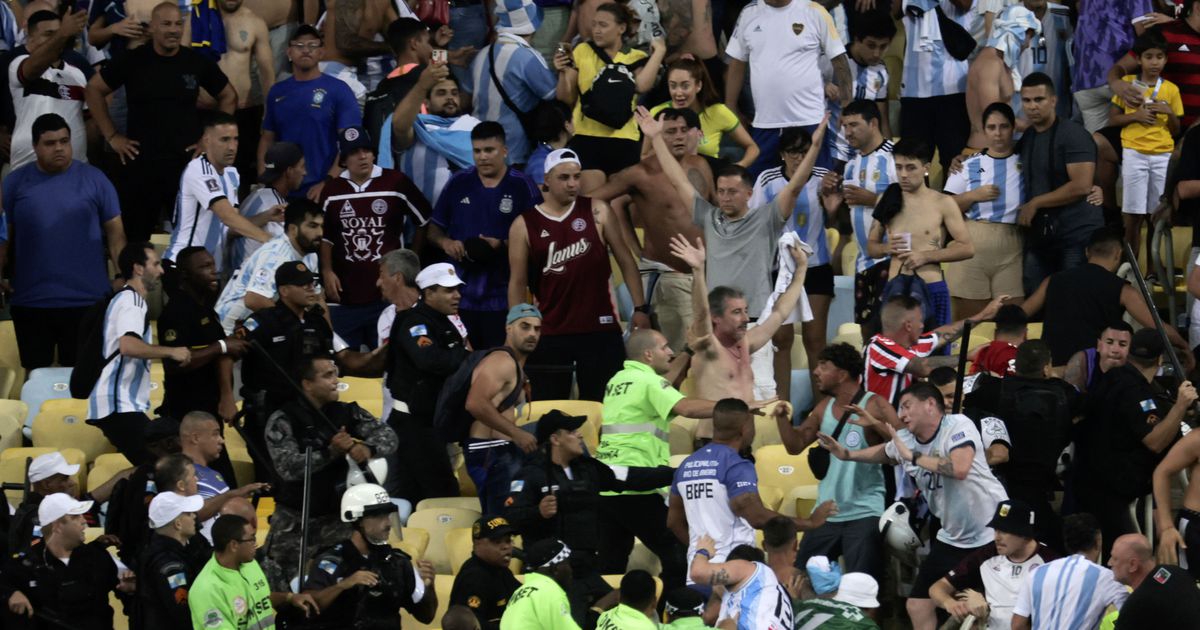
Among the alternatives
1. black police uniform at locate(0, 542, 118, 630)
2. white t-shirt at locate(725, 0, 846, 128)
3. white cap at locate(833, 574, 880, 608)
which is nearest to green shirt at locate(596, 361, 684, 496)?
white cap at locate(833, 574, 880, 608)

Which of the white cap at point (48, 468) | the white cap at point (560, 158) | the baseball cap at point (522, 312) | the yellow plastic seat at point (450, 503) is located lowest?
the yellow plastic seat at point (450, 503)

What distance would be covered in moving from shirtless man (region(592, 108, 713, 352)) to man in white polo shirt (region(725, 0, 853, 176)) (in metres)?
1.00

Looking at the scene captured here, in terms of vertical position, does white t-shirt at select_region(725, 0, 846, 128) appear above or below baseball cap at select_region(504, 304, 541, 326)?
above

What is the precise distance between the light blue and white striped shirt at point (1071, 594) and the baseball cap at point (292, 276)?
426 cm

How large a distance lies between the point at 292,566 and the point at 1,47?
18.4ft

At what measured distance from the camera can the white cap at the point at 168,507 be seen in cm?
1123

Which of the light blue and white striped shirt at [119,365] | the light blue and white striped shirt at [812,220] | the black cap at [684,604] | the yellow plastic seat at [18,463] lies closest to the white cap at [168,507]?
the light blue and white striped shirt at [119,365]

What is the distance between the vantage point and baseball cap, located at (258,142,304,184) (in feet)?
47.5

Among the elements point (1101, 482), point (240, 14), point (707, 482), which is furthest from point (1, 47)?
point (1101, 482)

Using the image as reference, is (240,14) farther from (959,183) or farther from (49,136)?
(959,183)

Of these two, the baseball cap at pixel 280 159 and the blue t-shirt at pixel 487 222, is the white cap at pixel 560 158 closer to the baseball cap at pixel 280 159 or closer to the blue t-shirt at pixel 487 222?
the blue t-shirt at pixel 487 222

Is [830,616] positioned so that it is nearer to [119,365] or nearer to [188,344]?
[188,344]

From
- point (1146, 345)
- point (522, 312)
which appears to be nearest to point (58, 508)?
point (522, 312)

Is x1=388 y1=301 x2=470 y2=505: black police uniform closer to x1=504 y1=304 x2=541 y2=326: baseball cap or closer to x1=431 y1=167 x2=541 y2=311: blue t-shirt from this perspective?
x1=504 y1=304 x2=541 y2=326: baseball cap
